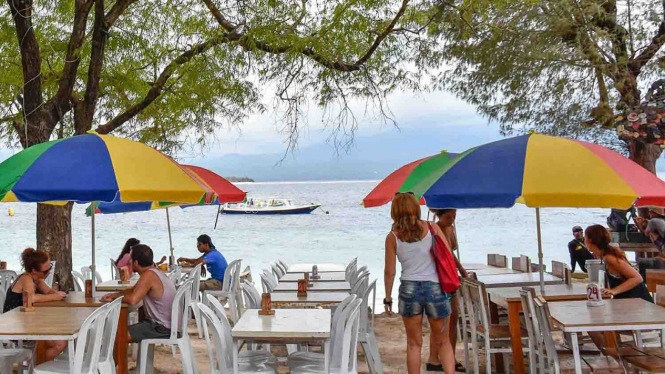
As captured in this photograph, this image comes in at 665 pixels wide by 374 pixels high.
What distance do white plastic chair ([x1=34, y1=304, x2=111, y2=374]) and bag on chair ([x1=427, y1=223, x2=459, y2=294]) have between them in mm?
2369

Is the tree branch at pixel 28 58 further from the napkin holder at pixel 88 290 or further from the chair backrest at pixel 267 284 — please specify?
the chair backrest at pixel 267 284

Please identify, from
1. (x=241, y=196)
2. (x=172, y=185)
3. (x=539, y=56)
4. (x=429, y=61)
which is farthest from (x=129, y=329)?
(x=539, y=56)

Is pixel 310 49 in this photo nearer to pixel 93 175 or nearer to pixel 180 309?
pixel 180 309

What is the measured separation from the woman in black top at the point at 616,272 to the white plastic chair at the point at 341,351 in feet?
6.56

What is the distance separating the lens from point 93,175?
185 inches

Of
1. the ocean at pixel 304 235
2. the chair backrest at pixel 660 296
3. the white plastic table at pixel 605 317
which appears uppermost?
the chair backrest at pixel 660 296

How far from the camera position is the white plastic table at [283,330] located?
421 centimetres

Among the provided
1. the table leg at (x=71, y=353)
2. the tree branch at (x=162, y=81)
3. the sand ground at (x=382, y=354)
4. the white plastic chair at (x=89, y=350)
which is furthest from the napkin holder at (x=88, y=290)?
the tree branch at (x=162, y=81)

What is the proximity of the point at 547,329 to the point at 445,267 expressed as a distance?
0.87 m

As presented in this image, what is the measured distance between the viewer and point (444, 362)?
5191mm

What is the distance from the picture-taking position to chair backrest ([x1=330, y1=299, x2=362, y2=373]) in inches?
177

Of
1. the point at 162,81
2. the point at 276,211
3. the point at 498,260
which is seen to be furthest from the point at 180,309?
the point at 276,211

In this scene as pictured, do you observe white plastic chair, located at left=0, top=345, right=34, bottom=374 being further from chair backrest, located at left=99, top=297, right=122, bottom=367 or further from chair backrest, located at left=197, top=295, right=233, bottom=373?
chair backrest, located at left=197, top=295, right=233, bottom=373

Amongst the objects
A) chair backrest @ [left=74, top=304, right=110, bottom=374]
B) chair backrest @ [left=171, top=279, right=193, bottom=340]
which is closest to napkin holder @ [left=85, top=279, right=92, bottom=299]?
chair backrest @ [left=171, top=279, right=193, bottom=340]
